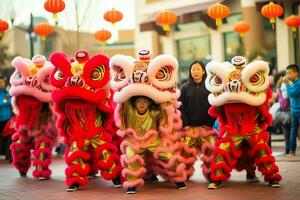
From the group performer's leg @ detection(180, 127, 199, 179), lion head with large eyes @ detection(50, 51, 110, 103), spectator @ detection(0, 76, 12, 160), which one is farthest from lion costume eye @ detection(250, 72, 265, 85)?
spectator @ detection(0, 76, 12, 160)

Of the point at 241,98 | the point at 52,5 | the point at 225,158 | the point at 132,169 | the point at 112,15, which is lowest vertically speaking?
the point at 132,169

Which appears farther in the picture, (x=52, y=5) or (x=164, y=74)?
(x=52, y=5)

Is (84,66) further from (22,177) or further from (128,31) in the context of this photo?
(128,31)

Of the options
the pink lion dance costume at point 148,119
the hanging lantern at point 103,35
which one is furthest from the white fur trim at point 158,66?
the hanging lantern at point 103,35

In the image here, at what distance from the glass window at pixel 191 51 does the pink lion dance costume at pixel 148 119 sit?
18.5 m

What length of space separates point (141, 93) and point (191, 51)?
20.5m

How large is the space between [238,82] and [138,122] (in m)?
1.57

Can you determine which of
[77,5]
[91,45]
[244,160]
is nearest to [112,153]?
[244,160]

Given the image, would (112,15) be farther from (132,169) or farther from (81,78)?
(132,169)

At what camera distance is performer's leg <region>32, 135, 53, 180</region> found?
10.9m

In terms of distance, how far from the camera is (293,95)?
41.2ft

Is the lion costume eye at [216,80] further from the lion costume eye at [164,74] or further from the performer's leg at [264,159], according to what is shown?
the performer's leg at [264,159]

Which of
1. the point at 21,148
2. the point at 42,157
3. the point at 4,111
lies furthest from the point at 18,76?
the point at 4,111

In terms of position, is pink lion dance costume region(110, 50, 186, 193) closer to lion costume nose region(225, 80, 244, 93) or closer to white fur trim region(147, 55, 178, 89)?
white fur trim region(147, 55, 178, 89)
